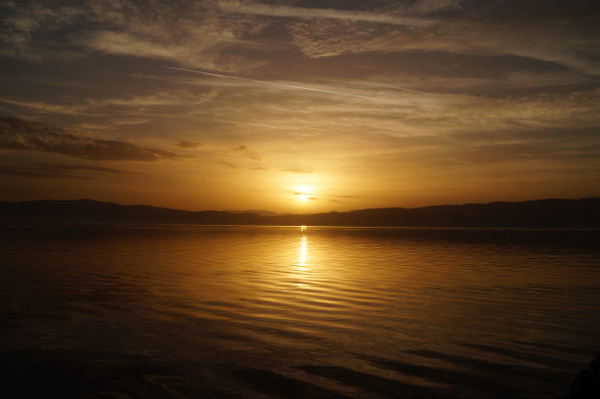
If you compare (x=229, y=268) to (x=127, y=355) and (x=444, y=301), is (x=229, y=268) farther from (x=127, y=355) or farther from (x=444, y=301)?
(x=127, y=355)

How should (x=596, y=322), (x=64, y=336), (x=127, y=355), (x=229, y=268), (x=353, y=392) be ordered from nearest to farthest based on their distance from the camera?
(x=353, y=392), (x=127, y=355), (x=64, y=336), (x=596, y=322), (x=229, y=268)

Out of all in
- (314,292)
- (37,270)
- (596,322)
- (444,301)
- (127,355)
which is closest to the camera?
(127,355)

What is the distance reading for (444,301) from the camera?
17.1 m

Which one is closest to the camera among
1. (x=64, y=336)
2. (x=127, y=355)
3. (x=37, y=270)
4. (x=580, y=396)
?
A: (x=580, y=396)

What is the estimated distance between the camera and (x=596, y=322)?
13422 mm

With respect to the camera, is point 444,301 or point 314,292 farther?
point 314,292

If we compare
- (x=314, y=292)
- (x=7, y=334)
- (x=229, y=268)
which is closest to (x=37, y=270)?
(x=229, y=268)

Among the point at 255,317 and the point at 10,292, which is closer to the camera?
the point at 255,317

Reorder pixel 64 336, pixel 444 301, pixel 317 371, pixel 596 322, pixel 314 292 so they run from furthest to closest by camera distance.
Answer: pixel 314 292
pixel 444 301
pixel 596 322
pixel 64 336
pixel 317 371

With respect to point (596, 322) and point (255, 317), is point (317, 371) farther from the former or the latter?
point (596, 322)

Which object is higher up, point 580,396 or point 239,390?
point 580,396

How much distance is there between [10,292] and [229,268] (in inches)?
502

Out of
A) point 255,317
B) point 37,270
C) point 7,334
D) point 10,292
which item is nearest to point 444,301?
point 255,317

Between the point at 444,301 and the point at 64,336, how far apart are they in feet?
43.6
